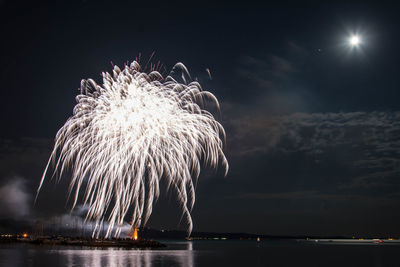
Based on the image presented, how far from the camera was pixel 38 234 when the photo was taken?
6225 inches

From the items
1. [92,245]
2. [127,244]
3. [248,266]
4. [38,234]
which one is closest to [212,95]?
[248,266]

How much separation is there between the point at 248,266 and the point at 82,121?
23298mm

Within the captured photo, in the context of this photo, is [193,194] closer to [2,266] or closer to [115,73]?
[115,73]

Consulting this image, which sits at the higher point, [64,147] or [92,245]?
[64,147]

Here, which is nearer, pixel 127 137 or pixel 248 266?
pixel 127 137

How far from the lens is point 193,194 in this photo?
114 ft

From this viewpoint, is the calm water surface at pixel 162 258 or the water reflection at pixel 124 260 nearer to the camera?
the water reflection at pixel 124 260

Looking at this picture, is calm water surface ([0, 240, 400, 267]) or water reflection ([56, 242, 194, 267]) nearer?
water reflection ([56, 242, 194, 267])

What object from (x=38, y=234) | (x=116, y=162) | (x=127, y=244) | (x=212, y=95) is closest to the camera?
(x=212, y=95)

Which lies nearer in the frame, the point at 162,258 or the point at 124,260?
the point at 124,260

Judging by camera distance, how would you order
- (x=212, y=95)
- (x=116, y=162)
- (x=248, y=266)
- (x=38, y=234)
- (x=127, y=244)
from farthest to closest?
(x=38, y=234), (x=127, y=244), (x=248, y=266), (x=116, y=162), (x=212, y=95)

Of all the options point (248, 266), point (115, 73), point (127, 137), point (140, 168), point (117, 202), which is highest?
point (115, 73)

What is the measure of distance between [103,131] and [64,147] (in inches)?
137

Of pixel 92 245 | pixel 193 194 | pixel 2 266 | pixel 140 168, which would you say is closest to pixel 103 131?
pixel 140 168
